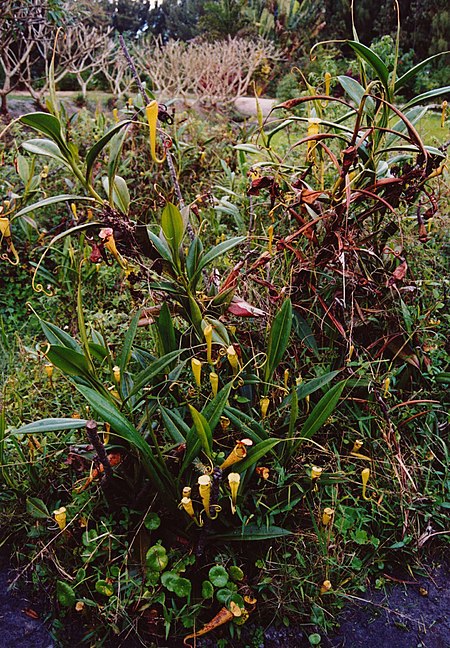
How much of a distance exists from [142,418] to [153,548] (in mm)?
353

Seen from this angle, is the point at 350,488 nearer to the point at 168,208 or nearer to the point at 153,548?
the point at 153,548

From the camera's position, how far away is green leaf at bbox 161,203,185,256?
1.55 metres

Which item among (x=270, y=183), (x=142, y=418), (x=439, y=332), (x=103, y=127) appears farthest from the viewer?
(x=103, y=127)

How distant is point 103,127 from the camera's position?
401cm

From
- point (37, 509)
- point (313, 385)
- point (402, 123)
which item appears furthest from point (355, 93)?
point (37, 509)

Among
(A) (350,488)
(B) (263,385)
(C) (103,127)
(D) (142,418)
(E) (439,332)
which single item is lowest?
(A) (350,488)

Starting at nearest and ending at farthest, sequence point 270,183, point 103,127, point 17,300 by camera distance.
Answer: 1. point 270,183
2. point 17,300
3. point 103,127

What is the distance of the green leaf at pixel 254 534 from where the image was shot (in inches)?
59.3

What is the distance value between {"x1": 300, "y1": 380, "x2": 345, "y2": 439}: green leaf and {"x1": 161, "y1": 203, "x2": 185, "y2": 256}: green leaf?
62 centimetres

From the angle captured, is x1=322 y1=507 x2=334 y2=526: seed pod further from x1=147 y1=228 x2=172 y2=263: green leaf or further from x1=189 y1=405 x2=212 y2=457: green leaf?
x1=147 y1=228 x2=172 y2=263: green leaf

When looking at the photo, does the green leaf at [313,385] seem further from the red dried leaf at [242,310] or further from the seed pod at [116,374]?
the seed pod at [116,374]

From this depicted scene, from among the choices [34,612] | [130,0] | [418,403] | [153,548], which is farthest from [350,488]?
[130,0]

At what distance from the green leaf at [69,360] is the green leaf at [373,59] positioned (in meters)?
1.19

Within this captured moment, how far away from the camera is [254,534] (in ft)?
4.98
